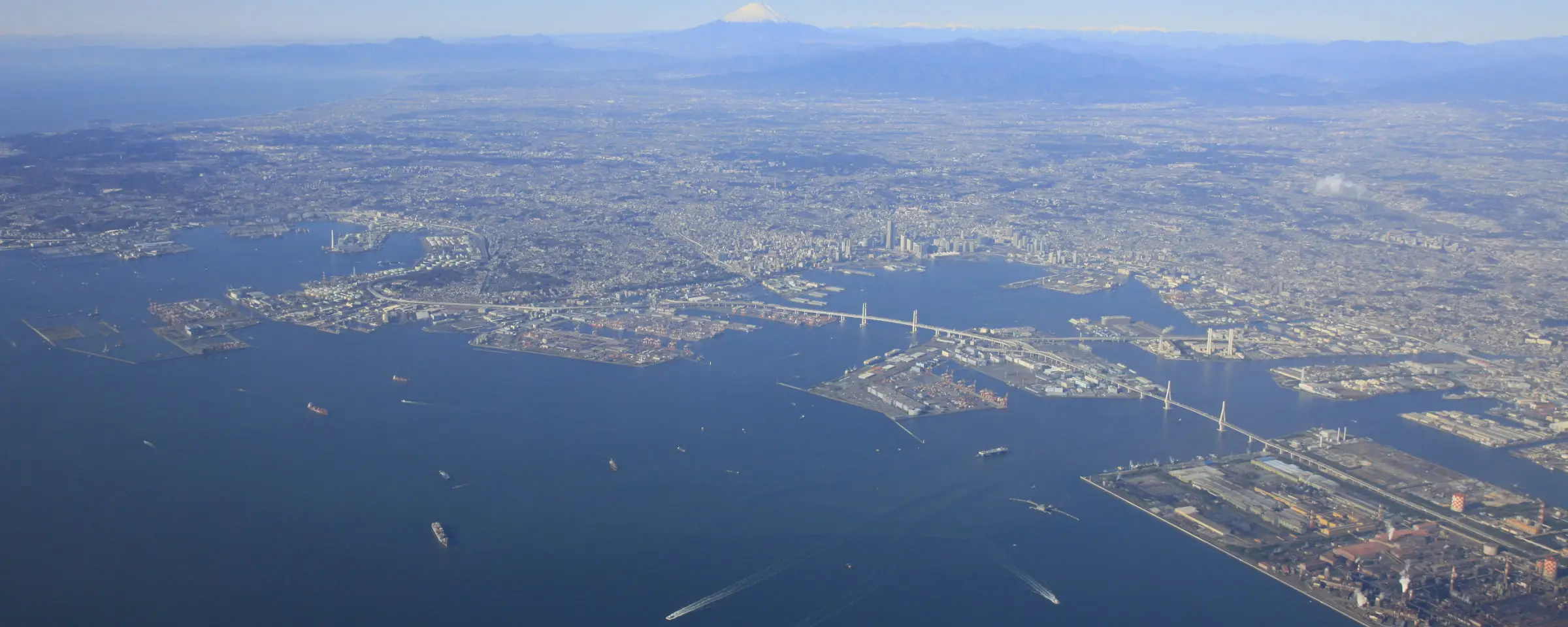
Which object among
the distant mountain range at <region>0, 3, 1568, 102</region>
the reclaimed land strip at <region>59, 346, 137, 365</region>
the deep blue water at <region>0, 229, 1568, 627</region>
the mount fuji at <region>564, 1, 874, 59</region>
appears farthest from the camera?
Answer: the mount fuji at <region>564, 1, 874, 59</region>

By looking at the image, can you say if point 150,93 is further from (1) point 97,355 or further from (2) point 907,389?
(2) point 907,389

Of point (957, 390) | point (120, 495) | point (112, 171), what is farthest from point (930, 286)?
point (112, 171)

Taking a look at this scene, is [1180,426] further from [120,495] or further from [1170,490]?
[120,495]

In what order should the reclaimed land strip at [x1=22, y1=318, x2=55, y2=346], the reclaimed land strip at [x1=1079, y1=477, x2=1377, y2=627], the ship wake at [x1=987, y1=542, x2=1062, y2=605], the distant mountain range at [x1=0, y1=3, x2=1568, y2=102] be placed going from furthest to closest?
the distant mountain range at [x1=0, y1=3, x2=1568, y2=102], the reclaimed land strip at [x1=22, y1=318, x2=55, y2=346], the ship wake at [x1=987, y1=542, x2=1062, y2=605], the reclaimed land strip at [x1=1079, y1=477, x2=1377, y2=627]

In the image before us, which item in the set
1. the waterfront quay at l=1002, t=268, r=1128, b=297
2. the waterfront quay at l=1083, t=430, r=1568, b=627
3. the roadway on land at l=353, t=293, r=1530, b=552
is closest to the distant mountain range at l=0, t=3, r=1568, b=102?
the waterfront quay at l=1002, t=268, r=1128, b=297

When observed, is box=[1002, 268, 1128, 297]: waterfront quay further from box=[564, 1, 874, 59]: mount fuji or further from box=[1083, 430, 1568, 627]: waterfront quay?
box=[564, 1, 874, 59]: mount fuji

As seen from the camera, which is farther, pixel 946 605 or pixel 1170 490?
pixel 1170 490

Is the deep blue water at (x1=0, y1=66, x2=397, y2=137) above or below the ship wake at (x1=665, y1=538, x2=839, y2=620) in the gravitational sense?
above
